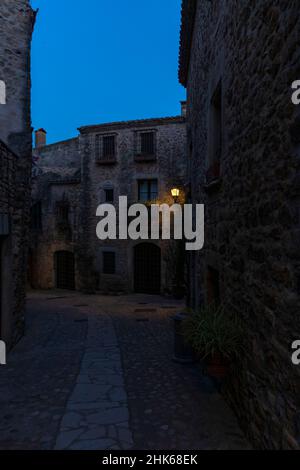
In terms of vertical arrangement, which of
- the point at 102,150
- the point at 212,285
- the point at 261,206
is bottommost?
the point at 212,285

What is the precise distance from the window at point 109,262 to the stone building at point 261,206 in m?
12.4

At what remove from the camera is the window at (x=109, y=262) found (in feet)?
57.3

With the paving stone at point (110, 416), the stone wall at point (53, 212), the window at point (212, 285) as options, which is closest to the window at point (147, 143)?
the stone wall at point (53, 212)

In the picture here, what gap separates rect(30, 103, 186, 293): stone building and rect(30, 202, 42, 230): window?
0.20ft

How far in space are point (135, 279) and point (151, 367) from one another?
36.7 feet

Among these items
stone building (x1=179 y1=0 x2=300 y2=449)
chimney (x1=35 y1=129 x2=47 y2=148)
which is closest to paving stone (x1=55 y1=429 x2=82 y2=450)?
stone building (x1=179 y1=0 x2=300 y2=449)

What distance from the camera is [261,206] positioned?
134 inches

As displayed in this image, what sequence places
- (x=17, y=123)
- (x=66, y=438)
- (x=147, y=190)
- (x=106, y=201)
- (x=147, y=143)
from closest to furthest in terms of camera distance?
(x=66, y=438) < (x=17, y=123) < (x=147, y=143) < (x=147, y=190) < (x=106, y=201)

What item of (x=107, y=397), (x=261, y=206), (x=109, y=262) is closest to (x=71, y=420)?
(x=107, y=397)

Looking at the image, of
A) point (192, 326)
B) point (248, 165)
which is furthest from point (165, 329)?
point (248, 165)

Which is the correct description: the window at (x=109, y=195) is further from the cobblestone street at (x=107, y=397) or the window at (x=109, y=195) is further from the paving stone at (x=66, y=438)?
the paving stone at (x=66, y=438)

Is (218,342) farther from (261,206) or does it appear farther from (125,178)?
(125,178)

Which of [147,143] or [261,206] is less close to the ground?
[147,143]

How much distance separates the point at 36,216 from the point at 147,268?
311 inches
